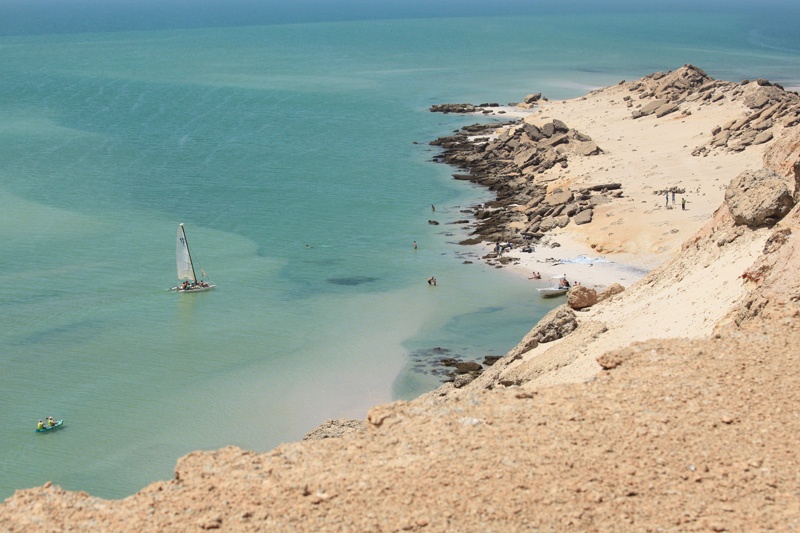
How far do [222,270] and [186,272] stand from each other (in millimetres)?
2546

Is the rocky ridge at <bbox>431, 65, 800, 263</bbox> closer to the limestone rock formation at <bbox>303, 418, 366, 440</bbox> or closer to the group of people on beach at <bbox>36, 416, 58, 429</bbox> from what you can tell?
the group of people on beach at <bbox>36, 416, 58, 429</bbox>

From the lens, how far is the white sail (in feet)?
153

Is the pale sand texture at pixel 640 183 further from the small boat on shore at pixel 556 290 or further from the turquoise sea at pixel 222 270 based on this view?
the turquoise sea at pixel 222 270

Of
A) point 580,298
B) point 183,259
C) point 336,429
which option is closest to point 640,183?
point 183,259

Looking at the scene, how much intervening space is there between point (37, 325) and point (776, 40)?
170485mm

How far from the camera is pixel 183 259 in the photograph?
47188 mm

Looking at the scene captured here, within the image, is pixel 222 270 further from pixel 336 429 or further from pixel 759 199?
pixel 759 199

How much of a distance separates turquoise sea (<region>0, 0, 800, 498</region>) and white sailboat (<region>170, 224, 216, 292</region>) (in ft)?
3.24

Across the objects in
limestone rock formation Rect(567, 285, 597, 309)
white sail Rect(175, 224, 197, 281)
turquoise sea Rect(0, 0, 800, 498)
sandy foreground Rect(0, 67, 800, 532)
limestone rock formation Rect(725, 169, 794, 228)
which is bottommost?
turquoise sea Rect(0, 0, 800, 498)

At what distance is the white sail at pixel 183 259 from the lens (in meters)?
46.6

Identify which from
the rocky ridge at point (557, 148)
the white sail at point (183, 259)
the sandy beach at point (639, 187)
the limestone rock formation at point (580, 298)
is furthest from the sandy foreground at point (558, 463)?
the rocky ridge at point (557, 148)

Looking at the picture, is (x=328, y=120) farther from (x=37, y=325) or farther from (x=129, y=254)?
(x=37, y=325)

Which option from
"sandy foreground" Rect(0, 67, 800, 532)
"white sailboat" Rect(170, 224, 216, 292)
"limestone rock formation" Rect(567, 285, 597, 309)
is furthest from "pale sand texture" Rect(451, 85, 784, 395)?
"white sailboat" Rect(170, 224, 216, 292)

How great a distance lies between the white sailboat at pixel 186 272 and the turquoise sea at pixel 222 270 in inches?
38.8
